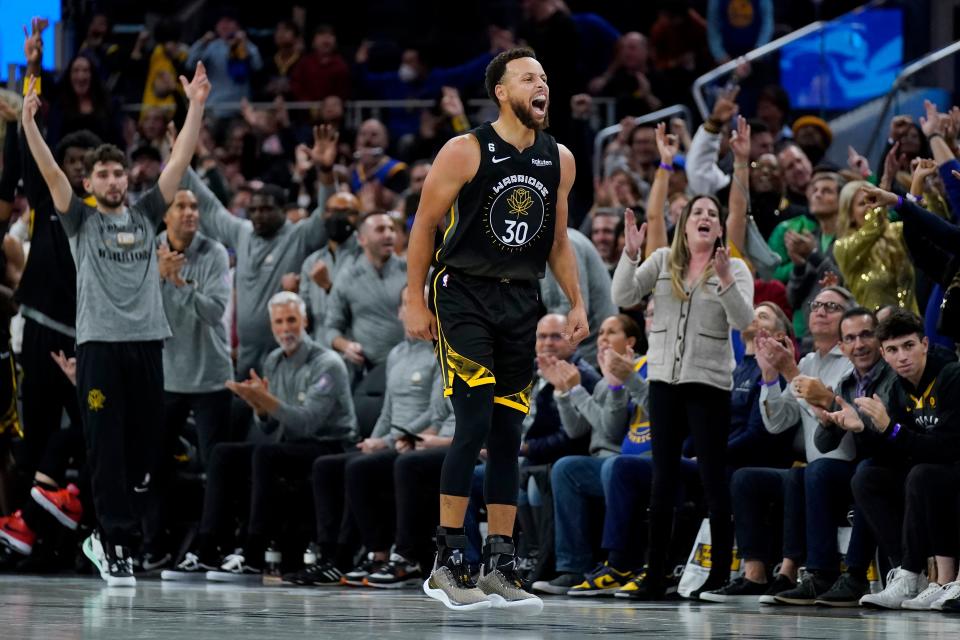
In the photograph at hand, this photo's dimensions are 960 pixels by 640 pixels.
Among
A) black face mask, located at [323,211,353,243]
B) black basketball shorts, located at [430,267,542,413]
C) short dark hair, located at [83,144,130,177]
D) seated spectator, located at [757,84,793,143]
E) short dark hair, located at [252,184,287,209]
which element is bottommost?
black basketball shorts, located at [430,267,542,413]

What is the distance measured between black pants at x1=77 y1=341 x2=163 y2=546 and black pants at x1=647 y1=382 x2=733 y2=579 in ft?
8.81

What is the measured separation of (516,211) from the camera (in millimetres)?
6480

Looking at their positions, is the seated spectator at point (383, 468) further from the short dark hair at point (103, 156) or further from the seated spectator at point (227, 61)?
the seated spectator at point (227, 61)

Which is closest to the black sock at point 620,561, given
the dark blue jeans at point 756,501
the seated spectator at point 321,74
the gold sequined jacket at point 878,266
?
the dark blue jeans at point 756,501

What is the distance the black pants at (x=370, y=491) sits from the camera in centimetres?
966

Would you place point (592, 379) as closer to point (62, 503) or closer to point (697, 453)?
point (697, 453)

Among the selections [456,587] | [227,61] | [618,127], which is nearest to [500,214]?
[456,587]

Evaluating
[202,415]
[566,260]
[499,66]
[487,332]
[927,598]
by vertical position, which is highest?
[499,66]

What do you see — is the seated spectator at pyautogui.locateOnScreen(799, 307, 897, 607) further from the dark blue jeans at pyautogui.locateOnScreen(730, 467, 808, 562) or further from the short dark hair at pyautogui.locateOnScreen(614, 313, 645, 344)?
the short dark hair at pyautogui.locateOnScreen(614, 313, 645, 344)

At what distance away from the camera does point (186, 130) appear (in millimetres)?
8703

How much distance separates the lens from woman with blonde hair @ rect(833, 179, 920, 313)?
9.14m

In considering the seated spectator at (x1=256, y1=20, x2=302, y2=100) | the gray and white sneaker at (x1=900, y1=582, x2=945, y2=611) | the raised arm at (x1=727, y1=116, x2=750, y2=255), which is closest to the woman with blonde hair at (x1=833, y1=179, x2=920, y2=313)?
the raised arm at (x1=727, y1=116, x2=750, y2=255)

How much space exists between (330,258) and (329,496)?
96.0 inches

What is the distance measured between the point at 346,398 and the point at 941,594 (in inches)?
170
